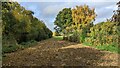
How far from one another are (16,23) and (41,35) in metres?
15.1

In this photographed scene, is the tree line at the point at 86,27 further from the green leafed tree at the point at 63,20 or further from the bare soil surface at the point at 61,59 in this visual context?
the bare soil surface at the point at 61,59

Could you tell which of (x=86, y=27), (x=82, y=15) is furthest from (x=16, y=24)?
(x=82, y=15)

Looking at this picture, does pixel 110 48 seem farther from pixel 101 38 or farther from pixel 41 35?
pixel 41 35

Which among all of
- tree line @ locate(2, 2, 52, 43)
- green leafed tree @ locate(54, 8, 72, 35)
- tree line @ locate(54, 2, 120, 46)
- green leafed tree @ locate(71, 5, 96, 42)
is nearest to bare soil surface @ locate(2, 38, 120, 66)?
tree line @ locate(2, 2, 52, 43)

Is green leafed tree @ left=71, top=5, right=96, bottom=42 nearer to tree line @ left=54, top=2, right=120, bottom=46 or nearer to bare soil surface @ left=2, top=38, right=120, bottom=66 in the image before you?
tree line @ left=54, top=2, right=120, bottom=46

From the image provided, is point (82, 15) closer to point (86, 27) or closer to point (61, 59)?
point (86, 27)

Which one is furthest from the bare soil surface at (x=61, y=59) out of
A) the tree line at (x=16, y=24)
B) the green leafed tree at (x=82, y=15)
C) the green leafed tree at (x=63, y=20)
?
the green leafed tree at (x=63, y=20)

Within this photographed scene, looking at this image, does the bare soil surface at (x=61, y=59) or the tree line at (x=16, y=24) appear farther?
the tree line at (x=16, y=24)

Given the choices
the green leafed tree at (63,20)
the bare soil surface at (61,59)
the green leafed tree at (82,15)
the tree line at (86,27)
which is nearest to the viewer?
the bare soil surface at (61,59)

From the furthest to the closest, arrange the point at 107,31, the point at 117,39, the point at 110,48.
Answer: the point at 107,31 → the point at 117,39 → the point at 110,48

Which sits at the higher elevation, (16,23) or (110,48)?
(16,23)

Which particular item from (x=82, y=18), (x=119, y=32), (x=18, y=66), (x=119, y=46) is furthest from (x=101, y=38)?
(x=82, y=18)

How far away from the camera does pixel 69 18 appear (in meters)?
56.8

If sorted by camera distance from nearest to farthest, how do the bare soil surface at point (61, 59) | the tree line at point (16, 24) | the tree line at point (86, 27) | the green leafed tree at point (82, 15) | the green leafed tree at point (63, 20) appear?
the bare soil surface at point (61, 59) < the tree line at point (16, 24) < the tree line at point (86, 27) < the green leafed tree at point (82, 15) < the green leafed tree at point (63, 20)
